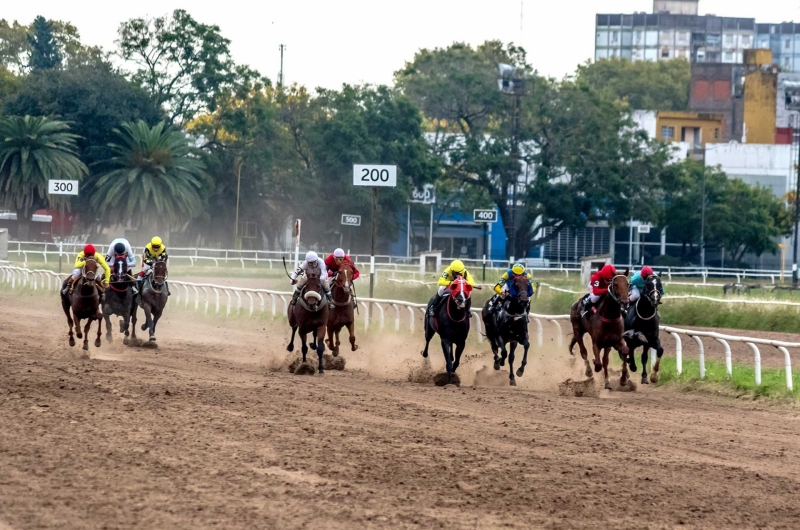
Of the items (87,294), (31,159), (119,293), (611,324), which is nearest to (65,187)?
(119,293)

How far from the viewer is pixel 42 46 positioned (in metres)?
91.1

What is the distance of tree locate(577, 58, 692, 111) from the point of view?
4577 inches

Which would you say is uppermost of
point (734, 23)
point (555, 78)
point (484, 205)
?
point (734, 23)

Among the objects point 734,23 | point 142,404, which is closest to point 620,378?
point 142,404

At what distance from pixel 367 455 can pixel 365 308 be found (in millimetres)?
15151

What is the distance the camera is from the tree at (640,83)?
381ft

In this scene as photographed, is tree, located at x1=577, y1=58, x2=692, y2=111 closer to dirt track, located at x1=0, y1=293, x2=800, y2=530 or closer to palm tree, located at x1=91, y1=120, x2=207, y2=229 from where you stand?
palm tree, located at x1=91, y1=120, x2=207, y2=229

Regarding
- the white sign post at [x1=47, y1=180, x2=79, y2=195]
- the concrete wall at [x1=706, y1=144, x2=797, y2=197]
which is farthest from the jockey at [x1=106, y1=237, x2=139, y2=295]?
the concrete wall at [x1=706, y1=144, x2=797, y2=197]

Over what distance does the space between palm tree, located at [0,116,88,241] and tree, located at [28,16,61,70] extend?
105 ft

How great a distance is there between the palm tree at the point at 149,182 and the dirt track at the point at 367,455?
42959 mm

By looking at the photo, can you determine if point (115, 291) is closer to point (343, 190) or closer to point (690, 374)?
point (690, 374)

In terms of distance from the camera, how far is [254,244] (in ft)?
232

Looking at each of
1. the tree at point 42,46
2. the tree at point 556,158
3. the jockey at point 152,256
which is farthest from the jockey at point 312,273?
the tree at point 42,46

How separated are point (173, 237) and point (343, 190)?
36.0 ft
